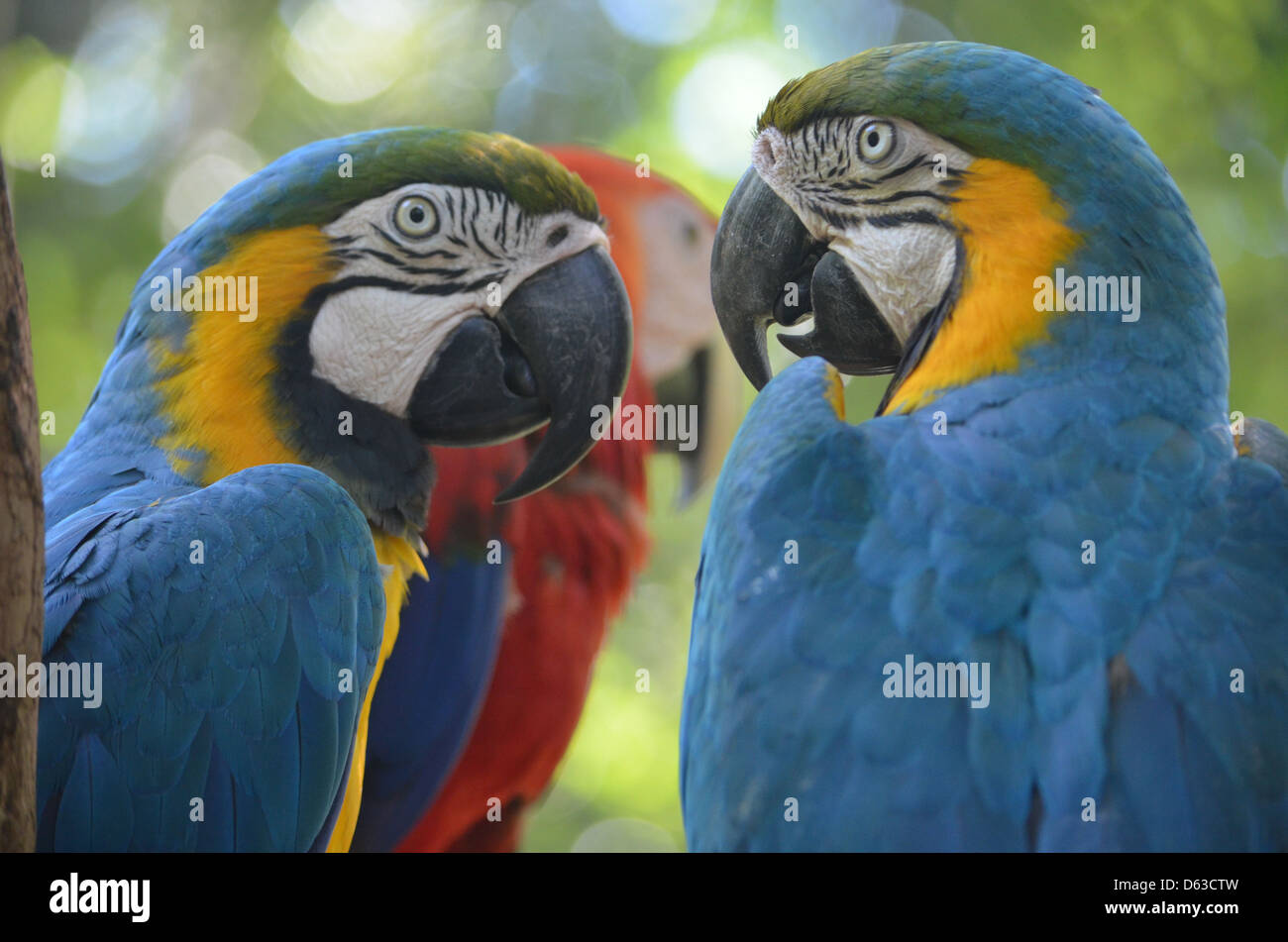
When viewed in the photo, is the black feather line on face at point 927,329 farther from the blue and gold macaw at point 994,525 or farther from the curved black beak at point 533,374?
the curved black beak at point 533,374

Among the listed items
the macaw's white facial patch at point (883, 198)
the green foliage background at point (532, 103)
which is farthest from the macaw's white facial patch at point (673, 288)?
the macaw's white facial patch at point (883, 198)

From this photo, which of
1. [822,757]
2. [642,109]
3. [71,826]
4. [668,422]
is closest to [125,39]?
[642,109]

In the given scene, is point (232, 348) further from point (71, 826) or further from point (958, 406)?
point (958, 406)

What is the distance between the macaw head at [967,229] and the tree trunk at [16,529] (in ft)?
3.36

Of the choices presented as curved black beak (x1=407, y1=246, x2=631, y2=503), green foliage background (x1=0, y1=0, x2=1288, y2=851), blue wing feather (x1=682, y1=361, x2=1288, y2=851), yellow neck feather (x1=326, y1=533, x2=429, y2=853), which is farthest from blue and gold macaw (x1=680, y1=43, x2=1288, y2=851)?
green foliage background (x1=0, y1=0, x2=1288, y2=851)

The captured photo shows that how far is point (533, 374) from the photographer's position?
6.01 ft

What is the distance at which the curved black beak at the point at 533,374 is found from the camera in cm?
181

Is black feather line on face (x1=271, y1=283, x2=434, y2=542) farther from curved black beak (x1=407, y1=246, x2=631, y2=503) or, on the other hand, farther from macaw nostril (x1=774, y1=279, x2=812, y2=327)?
macaw nostril (x1=774, y1=279, x2=812, y2=327)

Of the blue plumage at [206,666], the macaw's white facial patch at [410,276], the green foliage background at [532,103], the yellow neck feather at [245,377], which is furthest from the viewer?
the green foliage background at [532,103]

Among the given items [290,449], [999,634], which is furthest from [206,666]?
[999,634]

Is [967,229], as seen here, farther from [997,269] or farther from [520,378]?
[520,378]

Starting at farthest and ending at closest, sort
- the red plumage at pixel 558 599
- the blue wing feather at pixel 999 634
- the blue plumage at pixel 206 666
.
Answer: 1. the red plumage at pixel 558 599
2. the blue plumage at pixel 206 666
3. the blue wing feather at pixel 999 634

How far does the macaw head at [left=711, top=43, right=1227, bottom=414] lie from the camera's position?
4.81 ft
